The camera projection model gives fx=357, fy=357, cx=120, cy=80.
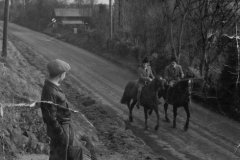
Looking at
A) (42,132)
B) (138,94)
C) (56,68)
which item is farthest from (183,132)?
(56,68)

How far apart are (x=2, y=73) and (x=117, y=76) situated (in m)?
11.2

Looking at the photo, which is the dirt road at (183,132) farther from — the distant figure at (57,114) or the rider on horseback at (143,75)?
the distant figure at (57,114)

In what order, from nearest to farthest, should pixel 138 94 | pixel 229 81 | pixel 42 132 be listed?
pixel 42 132
pixel 138 94
pixel 229 81

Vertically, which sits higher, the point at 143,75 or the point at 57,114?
the point at 57,114

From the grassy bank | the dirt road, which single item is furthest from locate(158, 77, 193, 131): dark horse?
the grassy bank

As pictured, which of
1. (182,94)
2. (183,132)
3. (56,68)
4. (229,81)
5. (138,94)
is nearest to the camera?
(56,68)

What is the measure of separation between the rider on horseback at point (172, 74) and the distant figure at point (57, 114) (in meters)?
7.74

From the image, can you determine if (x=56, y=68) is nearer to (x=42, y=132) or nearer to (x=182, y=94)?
(x=42, y=132)

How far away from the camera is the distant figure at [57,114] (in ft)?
16.0

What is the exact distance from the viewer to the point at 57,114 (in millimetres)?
5062

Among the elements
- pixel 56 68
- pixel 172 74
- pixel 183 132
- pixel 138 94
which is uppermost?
pixel 56 68

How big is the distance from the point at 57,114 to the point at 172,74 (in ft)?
27.1

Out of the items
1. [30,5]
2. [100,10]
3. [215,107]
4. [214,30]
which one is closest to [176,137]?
[215,107]

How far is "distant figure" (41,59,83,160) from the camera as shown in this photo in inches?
192
